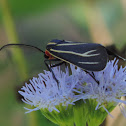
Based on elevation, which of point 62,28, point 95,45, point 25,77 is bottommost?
point 25,77

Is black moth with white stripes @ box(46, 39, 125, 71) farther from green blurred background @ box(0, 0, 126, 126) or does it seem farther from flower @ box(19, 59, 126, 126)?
green blurred background @ box(0, 0, 126, 126)

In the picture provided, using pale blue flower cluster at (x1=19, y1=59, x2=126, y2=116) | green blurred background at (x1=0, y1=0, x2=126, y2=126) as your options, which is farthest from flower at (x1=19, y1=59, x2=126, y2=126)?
green blurred background at (x1=0, y1=0, x2=126, y2=126)

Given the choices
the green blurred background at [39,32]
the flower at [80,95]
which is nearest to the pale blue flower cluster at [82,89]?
the flower at [80,95]

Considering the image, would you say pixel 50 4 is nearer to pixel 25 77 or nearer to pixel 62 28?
pixel 62 28

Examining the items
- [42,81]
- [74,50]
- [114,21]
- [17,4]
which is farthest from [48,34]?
[74,50]

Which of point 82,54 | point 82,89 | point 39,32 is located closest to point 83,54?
point 82,54

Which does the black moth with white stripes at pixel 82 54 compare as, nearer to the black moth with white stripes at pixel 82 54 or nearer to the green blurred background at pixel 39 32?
the black moth with white stripes at pixel 82 54

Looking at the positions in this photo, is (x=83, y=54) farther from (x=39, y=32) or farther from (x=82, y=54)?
(x=39, y=32)
